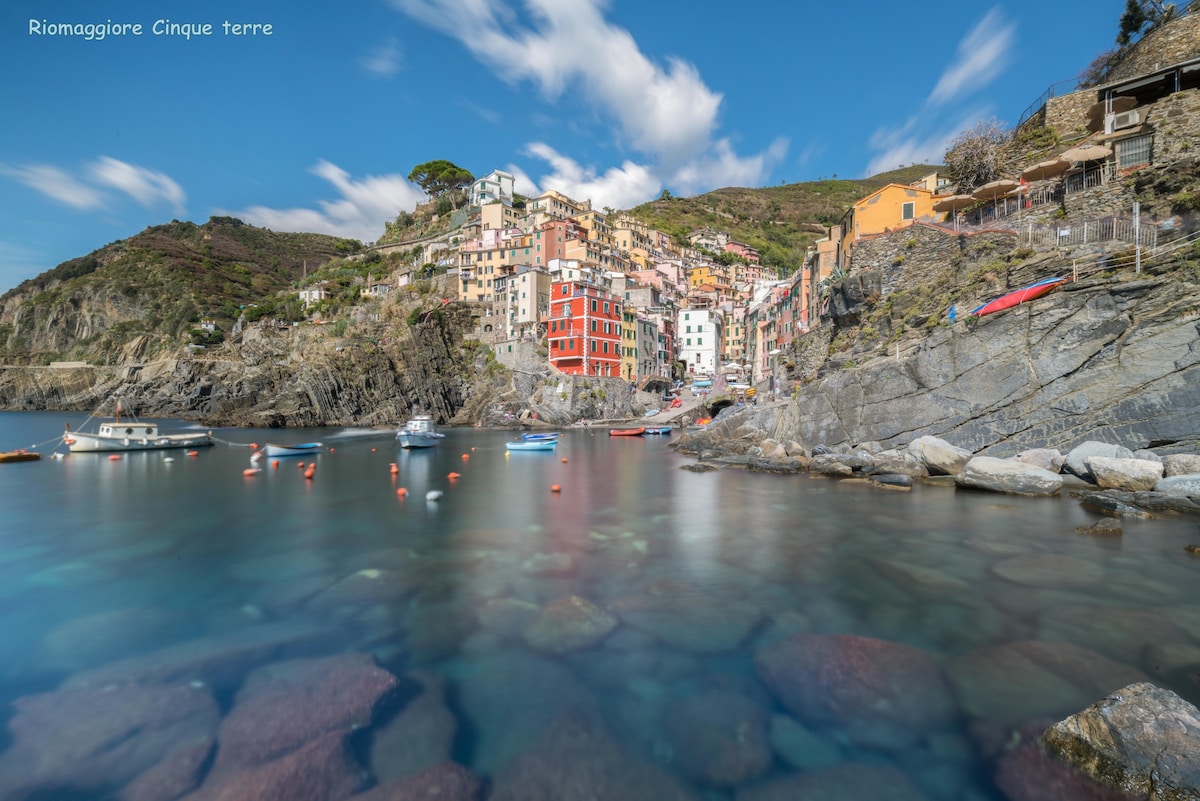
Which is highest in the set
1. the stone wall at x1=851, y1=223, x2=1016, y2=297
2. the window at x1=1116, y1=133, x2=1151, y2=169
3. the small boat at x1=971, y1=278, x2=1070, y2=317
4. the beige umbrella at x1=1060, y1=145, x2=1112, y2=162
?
the beige umbrella at x1=1060, y1=145, x2=1112, y2=162

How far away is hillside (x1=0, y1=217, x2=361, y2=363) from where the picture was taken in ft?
320

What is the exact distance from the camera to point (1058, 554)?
11508mm

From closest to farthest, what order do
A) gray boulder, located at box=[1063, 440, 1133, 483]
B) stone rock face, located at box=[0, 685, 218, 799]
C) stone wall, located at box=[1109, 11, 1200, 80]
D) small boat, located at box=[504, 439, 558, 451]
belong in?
stone rock face, located at box=[0, 685, 218, 799], gray boulder, located at box=[1063, 440, 1133, 483], stone wall, located at box=[1109, 11, 1200, 80], small boat, located at box=[504, 439, 558, 451]

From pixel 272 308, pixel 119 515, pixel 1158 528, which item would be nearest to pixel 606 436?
pixel 119 515

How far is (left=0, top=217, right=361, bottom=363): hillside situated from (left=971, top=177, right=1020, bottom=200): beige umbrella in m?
107

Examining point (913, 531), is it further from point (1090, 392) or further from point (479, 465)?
point (479, 465)

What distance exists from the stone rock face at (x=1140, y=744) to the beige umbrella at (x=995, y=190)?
29124 mm

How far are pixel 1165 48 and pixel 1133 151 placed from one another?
1330 cm

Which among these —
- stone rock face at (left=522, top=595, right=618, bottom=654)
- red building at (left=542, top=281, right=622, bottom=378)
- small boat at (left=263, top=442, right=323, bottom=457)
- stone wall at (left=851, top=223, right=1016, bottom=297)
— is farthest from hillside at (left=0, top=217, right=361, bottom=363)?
stone rock face at (left=522, top=595, right=618, bottom=654)

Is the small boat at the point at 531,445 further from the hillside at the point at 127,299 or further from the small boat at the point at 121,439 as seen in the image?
the hillside at the point at 127,299

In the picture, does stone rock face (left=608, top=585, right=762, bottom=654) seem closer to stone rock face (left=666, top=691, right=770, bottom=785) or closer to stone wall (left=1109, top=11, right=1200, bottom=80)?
stone rock face (left=666, top=691, right=770, bottom=785)

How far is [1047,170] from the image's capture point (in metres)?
26.0

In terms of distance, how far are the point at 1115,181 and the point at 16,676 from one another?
35251 millimetres

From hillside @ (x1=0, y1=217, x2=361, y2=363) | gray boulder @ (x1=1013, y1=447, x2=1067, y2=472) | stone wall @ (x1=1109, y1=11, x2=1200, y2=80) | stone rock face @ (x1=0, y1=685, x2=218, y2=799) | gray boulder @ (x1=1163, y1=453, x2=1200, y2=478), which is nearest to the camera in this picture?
stone rock face @ (x1=0, y1=685, x2=218, y2=799)
